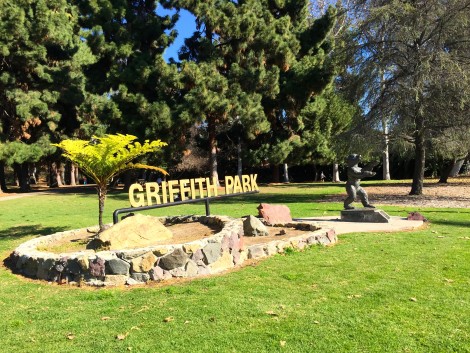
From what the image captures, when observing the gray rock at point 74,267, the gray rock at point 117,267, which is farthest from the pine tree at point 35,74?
the gray rock at point 117,267

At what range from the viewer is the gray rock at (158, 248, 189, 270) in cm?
619

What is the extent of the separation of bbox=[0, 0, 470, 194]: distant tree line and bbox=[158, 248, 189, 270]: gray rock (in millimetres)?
12796

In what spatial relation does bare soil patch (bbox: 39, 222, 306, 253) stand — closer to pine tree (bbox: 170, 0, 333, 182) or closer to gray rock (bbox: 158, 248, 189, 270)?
gray rock (bbox: 158, 248, 189, 270)

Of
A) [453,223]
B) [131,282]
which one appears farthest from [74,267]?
[453,223]

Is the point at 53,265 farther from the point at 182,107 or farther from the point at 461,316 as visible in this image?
the point at 182,107

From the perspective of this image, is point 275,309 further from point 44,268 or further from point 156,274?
point 44,268

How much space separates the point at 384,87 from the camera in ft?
57.7

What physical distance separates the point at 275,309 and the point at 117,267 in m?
2.64

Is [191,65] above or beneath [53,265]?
above

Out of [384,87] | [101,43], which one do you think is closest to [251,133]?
[384,87]

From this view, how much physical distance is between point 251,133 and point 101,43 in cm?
1111

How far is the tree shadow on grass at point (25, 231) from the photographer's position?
10.5m

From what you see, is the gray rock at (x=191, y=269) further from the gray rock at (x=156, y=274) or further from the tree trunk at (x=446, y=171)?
the tree trunk at (x=446, y=171)

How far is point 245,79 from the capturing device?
79.9ft
